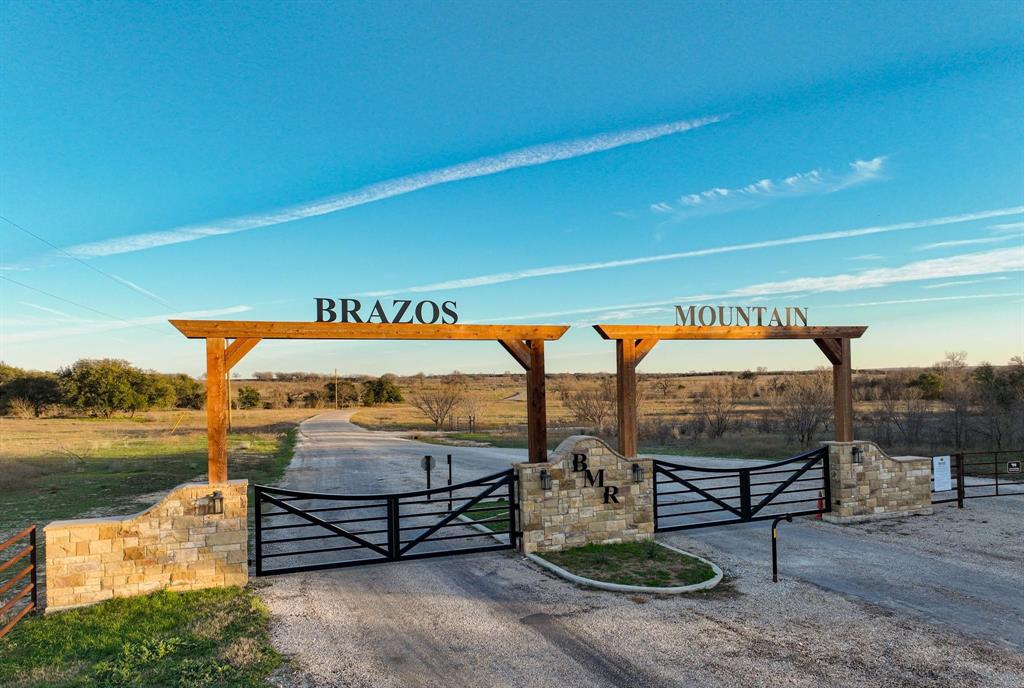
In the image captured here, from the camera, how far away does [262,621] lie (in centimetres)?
851

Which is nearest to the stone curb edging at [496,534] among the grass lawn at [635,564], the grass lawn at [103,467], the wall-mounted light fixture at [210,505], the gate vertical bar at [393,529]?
the grass lawn at [635,564]

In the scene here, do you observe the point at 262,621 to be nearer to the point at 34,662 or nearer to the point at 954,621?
the point at 34,662

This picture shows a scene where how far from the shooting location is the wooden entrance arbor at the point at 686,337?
Result: 13.0 m

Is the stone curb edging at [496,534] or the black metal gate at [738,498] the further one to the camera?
the black metal gate at [738,498]

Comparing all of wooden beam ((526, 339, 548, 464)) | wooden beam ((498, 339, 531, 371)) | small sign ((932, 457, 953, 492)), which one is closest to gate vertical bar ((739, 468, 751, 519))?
wooden beam ((526, 339, 548, 464))

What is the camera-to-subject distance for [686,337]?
13875mm

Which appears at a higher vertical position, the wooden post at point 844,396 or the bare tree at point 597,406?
the wooden post at point 844,396

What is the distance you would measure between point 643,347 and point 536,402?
9.31 ft

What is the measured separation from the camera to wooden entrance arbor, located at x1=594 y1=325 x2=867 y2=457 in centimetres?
1302

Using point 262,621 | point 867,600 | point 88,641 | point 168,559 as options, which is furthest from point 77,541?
point 867,600

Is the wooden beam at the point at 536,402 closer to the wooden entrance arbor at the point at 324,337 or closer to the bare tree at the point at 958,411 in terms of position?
the wooden entrance arbor at the point at 324,337

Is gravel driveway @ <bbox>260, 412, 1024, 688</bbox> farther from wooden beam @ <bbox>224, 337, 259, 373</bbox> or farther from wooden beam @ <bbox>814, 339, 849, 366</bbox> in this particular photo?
wooden beam @ <bbox>814, 339, 849, 366</bbox>

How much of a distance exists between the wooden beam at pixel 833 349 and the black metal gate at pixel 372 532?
8.84 meters

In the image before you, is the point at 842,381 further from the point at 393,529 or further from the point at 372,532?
the point at 372,532
